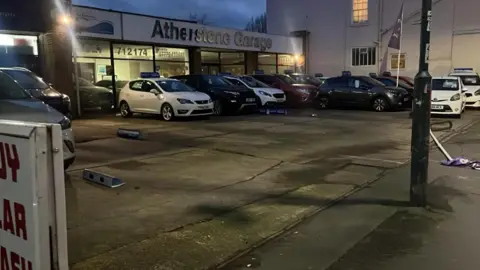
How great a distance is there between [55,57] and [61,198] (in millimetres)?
16833

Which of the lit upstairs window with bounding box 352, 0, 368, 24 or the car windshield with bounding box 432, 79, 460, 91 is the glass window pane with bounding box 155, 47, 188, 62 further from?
the lit upstairs window with bounding box 352, 0, 368, 24

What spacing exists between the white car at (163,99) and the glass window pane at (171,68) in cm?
485

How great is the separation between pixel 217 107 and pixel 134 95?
10.6 ft

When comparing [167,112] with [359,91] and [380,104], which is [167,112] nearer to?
[359,91]

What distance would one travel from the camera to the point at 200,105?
52.6ft

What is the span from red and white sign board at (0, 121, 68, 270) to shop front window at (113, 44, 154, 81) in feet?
63.8

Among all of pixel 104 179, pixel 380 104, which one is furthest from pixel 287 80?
pixel 104 179

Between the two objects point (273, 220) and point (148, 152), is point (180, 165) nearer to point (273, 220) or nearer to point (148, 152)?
point (148, 152)

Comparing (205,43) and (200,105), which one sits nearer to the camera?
(200,105)

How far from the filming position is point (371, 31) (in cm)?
3081

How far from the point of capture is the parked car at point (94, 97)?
19.1 metres

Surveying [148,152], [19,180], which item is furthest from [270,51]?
[19,180]

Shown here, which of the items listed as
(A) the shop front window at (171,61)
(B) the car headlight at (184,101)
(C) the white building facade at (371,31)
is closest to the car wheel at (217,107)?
(B) the car headlight at (184,101)

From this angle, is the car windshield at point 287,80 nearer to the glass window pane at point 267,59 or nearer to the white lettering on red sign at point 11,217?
the glass window pane at point 267,59
